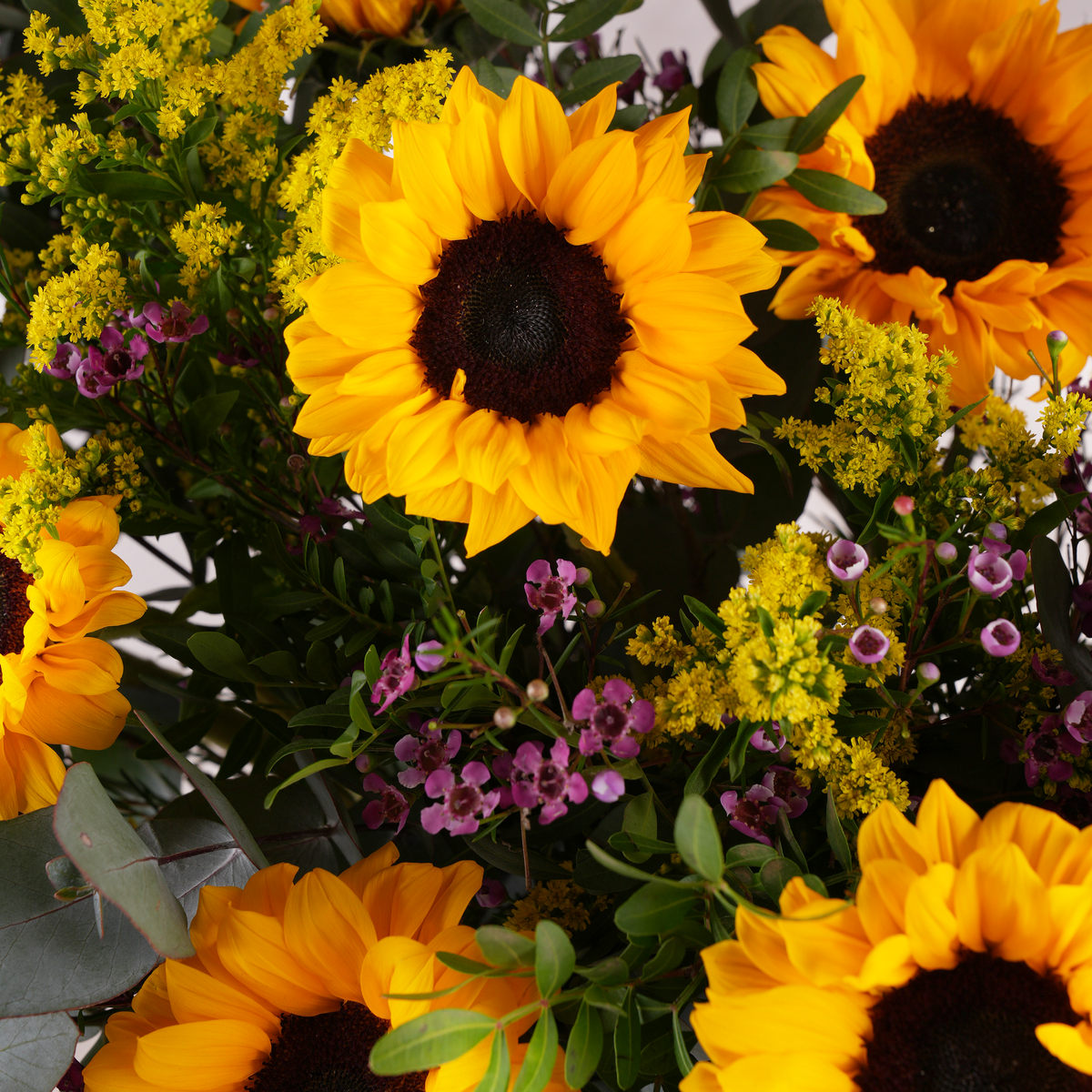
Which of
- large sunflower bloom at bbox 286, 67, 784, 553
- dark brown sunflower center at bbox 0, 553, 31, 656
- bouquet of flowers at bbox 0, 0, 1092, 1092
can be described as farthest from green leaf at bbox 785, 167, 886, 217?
dark brown sunflower center at bbox 0, 553, 31, 656

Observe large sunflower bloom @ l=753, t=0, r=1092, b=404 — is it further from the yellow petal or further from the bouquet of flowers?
the yellow petal

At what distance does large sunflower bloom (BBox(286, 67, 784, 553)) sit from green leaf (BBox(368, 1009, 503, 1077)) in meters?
0.22

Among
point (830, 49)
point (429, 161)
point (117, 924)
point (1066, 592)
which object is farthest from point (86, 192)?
point (830, 49)

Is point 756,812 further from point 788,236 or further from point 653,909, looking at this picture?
point 788,236

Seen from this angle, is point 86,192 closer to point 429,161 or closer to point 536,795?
point 429,161

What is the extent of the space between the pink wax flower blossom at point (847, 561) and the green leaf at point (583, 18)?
0.34 meters

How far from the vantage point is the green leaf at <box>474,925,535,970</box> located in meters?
0.36

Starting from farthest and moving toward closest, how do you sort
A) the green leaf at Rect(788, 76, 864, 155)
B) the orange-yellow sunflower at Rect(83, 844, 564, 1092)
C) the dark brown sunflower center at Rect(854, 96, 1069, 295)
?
the dark brown sunflower center at Rect(854, 96, 1069, 295) → the green leaf at Rect(788, 76, 864, 155) → the orange-yellow sunflower at Rect(83, 844, 564, 1092)

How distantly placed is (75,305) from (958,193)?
0.61 m

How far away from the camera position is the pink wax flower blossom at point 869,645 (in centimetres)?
38

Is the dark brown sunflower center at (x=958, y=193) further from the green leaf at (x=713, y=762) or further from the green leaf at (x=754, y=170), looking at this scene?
the green leaf at (x=713, y=762)

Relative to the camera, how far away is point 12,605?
0.57 m

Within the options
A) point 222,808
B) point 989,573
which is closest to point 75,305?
point 222,808

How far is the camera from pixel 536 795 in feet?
1.22
